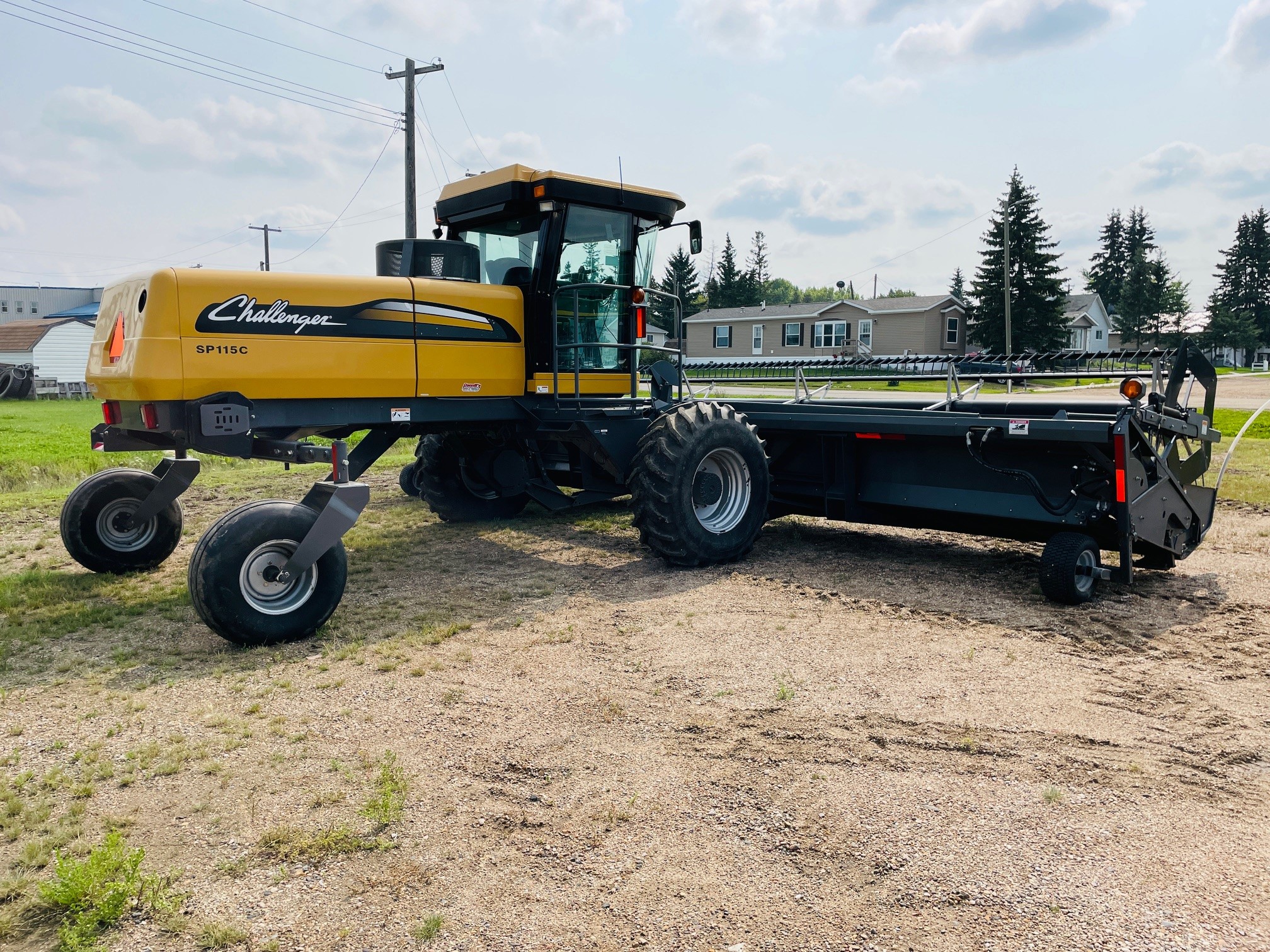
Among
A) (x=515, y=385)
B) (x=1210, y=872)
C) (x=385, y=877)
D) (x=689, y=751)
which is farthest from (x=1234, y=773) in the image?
(x=515, y=385)

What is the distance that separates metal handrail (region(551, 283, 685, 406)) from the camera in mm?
7676

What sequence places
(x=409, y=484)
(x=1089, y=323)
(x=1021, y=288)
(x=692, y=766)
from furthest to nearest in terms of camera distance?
(x=1089, y=323) < (x=1021, y=288) < (x=409, y=484) < (x=692, y=766)

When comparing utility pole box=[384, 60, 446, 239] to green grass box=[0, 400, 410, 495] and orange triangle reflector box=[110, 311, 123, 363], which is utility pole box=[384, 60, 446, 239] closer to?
green grass box=[0, 400, 410, 495]

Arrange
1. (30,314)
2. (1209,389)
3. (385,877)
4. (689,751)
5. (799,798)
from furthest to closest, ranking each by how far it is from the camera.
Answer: (30,314) < (1209,389) < (689,751) < (799,798) < (385,877)

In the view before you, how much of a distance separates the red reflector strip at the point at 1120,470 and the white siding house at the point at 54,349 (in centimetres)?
5163

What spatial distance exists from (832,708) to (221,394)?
13.5ft

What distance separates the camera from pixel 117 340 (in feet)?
20.1

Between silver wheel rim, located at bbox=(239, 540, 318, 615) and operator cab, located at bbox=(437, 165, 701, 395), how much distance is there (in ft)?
8.90

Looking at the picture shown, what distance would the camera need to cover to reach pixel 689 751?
407 centimetres

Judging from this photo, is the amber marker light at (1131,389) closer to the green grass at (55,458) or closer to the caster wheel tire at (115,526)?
the green grass at (55,458)

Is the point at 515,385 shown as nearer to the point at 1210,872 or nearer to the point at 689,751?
the point at 689,751

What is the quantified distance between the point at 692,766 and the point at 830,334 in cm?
5108

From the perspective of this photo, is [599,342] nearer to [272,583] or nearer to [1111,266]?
[272,583]

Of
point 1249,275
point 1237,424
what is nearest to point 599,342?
point 1237,424
